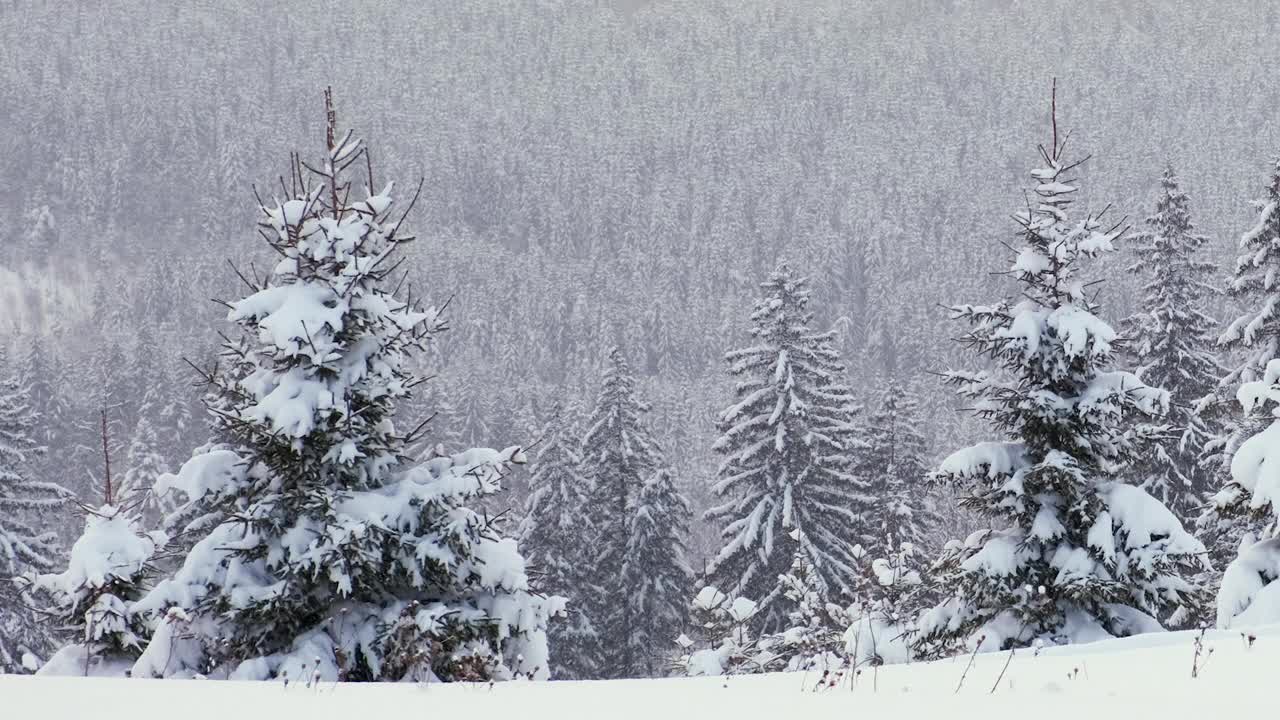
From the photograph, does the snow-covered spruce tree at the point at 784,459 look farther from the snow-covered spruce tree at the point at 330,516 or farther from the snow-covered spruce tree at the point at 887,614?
the snow-covered spruce tree at the point at 330,516

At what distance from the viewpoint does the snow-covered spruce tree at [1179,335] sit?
24.0 meters

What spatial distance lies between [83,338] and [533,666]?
200 meters

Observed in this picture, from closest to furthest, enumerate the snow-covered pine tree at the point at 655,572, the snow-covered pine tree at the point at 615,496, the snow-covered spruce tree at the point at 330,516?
the snow-covered spruce tree at the point at 330,516 < the snow-covered pine tree at the point at 655,572 < the snow-covered pine tree at the point at 615,496

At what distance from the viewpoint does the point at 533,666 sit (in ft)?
29.0

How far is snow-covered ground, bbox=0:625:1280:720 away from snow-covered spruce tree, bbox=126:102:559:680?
3.48 meters

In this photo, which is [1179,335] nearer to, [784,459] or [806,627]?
[784,459]

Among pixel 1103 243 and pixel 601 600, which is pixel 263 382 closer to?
pixel 1103 243

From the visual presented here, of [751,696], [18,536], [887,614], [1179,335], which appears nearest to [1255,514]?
[887,614]

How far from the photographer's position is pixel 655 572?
30.6 meters

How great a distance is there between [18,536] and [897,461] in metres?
22.8

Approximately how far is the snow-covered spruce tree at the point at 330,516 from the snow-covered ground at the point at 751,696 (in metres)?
3.48

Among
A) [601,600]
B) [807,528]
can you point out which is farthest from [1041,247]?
[601,600]

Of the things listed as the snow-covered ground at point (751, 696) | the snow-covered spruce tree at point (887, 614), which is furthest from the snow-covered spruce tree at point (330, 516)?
the snow-covered spruce tree at point (887, 614)

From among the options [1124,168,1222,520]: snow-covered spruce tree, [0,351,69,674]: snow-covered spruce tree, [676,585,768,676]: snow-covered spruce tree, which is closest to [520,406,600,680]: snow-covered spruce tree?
[676,585,768,676]: snow-covered spruce tree
